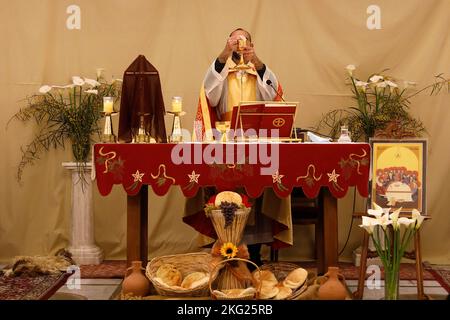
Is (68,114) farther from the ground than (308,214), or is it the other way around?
(68,114)

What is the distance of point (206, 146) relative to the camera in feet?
13.7

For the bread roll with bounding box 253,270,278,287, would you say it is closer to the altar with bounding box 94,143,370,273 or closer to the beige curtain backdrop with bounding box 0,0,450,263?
the altar with bounding box 94,143,370,273

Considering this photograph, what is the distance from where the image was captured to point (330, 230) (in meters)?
4.35

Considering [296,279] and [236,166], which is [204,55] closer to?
[236,166]

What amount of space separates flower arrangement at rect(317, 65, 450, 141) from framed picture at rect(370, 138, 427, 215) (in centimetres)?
69

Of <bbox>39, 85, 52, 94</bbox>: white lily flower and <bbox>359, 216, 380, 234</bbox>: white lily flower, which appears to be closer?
<bbox>359, 216, 380, 234</bbox>: white lily flower

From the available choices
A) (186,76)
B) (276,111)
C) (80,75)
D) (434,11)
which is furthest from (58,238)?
(434,11)

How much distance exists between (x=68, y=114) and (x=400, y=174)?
2.72 metres

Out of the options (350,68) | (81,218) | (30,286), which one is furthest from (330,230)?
(81,218)

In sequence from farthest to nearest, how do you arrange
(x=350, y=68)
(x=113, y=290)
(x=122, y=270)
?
(x=350, y=68)
(x=122, y=270)
(x=113, y=290)

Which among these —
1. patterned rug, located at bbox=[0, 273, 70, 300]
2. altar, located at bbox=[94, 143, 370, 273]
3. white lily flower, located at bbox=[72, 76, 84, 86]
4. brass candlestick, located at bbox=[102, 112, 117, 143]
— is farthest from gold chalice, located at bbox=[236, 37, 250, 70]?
patterned rug, located at bbox=[0, 273, 70, 300]

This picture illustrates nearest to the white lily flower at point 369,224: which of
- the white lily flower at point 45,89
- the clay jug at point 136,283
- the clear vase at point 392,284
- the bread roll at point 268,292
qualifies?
the clear vase at point 392,284

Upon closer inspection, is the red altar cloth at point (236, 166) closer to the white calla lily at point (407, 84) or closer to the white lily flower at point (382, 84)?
the white lily flower at point (382, 84)

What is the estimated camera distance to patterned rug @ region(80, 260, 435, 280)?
17.0 feet
